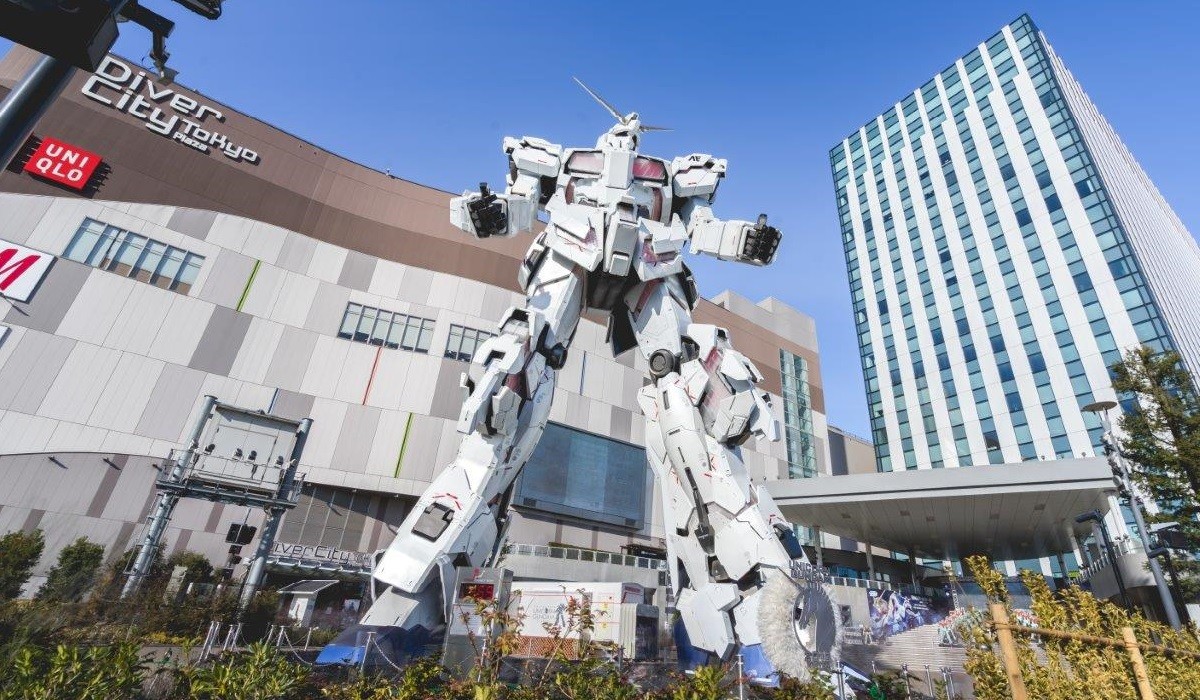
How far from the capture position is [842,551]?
37.5 m

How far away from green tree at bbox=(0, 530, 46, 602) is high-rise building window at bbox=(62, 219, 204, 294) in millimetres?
10247

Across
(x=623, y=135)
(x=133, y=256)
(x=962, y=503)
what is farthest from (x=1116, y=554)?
(x=133, y=256)

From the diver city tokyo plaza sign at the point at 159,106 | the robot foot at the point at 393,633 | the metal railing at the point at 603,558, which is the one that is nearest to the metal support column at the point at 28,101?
the robot foot at the point at 393,633

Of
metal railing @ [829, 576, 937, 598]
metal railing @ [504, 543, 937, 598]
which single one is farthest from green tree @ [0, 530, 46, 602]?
metal railing @ [829, 576, 937, 598]

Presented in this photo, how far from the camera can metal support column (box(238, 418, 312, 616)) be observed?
13.2 meters

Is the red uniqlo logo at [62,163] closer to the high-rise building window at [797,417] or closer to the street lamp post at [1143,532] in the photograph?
the street lamp post at [1143,532]

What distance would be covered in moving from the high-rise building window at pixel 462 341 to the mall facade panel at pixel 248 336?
86mm

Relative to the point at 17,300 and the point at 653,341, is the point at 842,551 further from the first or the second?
the point at 17,300

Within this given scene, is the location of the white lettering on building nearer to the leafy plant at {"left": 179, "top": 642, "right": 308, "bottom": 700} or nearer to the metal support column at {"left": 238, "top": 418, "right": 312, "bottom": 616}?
the metal support column at {"left": 238, "top": 418, "right": 312, "bottom": 616}

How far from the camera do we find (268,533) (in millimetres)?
14250

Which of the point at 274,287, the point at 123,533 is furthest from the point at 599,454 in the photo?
the point at 123,533

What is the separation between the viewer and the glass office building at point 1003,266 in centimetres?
3241

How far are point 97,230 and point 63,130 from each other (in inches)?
184

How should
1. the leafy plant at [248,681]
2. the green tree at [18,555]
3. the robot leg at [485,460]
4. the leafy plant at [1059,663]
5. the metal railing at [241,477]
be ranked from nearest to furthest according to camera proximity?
the leafy plant at [248,681]
the leafy plant at [1059,663]
the robot leg at [485,460]
the metal railing at [241,477]
the green tree at [18,555]
